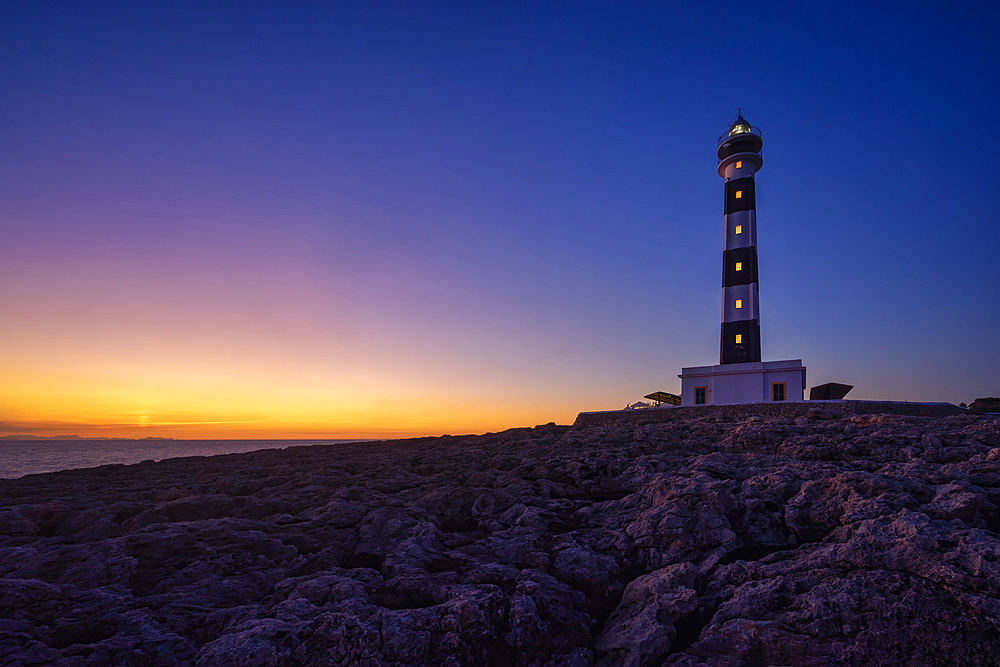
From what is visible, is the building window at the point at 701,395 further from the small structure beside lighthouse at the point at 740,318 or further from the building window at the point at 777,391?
the building window at the point at 777,391

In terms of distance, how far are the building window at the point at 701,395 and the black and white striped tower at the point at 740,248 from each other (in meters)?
2.58

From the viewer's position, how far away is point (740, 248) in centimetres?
3278

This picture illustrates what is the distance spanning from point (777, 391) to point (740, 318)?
5.40 m

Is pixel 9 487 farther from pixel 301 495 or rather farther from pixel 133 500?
pixel 301 495

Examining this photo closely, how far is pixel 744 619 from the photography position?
13.8 feet

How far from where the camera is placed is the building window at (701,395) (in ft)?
101

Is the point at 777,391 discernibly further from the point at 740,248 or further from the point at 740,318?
the point at 740,248

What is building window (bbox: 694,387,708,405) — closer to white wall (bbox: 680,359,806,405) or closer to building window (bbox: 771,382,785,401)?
white wall (bbox: 680,359,806,405)

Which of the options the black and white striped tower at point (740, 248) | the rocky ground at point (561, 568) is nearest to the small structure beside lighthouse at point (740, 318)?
the black and white striped tower at point (740, 248)

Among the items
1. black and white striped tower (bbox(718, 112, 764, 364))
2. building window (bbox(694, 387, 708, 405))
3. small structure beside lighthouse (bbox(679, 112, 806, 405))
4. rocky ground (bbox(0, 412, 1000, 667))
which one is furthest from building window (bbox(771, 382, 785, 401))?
rocky ground (bbox(0, 412, 1000, 667))

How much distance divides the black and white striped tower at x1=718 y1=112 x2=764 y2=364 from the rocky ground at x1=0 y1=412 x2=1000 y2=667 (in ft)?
77.1

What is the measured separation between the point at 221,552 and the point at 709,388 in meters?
30.4

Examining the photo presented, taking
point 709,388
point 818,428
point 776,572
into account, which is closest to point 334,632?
point 776,572

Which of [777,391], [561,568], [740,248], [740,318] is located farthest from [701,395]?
[561,568]
